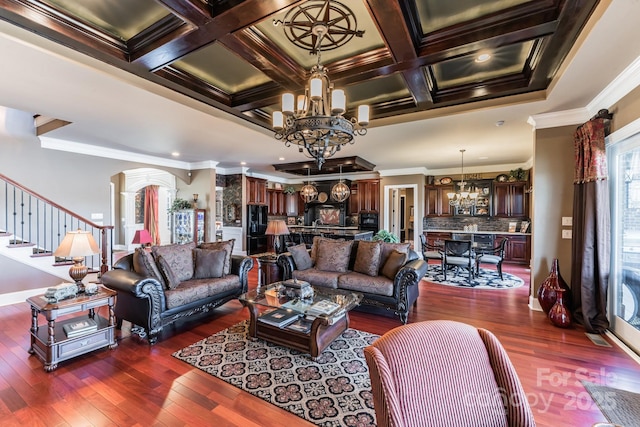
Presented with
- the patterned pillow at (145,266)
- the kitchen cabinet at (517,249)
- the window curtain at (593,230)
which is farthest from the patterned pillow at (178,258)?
the kitchen cabinet at (517,249)

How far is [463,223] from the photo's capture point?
8477 millimetres

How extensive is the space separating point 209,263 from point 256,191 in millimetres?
5243

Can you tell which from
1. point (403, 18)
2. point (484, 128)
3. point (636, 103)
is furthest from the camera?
point (484, 128)

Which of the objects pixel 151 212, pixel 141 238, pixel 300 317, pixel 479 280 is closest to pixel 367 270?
pixel 300 317

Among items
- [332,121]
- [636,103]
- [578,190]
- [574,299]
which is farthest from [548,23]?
[574,299]

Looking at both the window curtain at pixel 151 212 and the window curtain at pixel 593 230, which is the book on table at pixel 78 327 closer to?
the window curtain at pixel 593 230

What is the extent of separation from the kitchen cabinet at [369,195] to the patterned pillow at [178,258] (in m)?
6.27

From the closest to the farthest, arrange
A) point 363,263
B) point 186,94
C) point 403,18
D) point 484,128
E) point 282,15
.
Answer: point 403,18 → point 282,15 → point 186,94 → point 363,263 → point 484,128

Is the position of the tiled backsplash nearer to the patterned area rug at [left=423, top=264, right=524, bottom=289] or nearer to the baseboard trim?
the patterned area rug at [left=423, top=264, right=524, bottom=289]

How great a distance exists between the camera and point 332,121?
2.40m

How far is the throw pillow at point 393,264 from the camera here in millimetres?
3816

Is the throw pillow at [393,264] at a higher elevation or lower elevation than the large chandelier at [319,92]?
lower

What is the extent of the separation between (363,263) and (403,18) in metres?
3.03

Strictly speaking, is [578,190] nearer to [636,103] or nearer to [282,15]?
[636,103]
